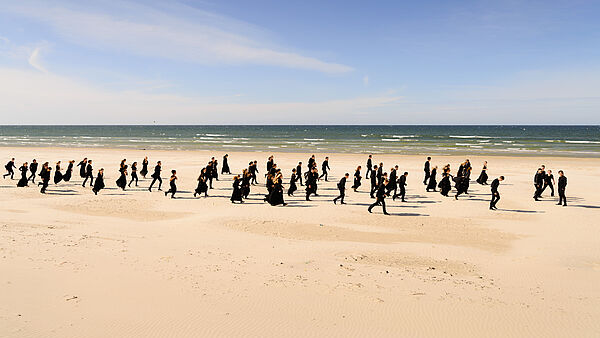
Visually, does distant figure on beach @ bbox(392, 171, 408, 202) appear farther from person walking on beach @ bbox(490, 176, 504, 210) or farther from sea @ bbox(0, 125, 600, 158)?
sea @ bbox(0, 125, 600, 158)

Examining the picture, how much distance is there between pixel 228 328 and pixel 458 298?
174 inches

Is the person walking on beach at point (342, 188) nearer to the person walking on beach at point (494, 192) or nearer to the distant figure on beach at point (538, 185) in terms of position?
the person walking on beach at point (494, 192)

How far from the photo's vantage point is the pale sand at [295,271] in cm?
677

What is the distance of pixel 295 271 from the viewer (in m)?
9.13

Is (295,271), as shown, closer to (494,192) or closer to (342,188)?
(342,188)

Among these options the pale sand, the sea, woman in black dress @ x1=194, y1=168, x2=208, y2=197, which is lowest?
the pale sand

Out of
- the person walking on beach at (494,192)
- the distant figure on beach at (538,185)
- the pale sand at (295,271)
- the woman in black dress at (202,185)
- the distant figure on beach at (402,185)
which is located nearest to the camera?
the pale sand at (295,271)

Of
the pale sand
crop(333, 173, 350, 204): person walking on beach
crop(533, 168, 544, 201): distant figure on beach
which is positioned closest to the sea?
crop(533, 168, 544, 201): distant figure on beach

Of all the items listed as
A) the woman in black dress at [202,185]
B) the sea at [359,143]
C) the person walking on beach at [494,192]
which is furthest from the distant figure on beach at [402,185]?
the sea at [359,143]

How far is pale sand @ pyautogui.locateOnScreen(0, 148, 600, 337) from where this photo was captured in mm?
6773

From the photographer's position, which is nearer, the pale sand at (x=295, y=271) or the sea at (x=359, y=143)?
the pale sand at (x=295, y=271)

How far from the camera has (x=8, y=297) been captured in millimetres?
7324

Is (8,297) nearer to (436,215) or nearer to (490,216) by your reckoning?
(436,215)

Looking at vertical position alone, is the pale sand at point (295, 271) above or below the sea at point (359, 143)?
below
